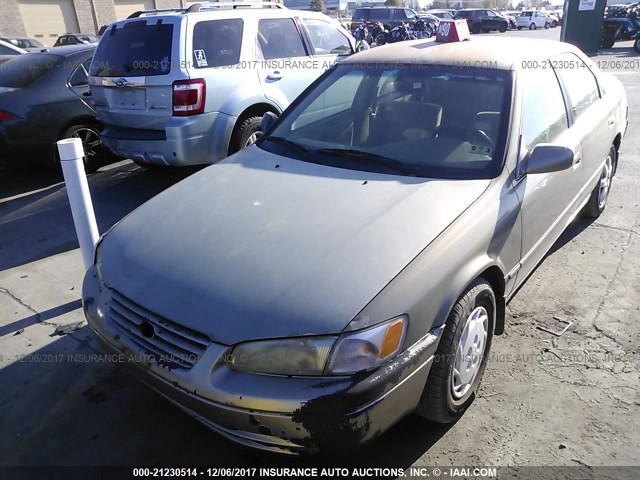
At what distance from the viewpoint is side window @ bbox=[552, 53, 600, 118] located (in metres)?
3.55

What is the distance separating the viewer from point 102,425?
2561mm

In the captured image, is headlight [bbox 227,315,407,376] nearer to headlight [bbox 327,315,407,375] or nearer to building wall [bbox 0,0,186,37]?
headlight [bbox 327,315,407,375]

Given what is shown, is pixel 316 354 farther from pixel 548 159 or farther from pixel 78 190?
pixel 78 190

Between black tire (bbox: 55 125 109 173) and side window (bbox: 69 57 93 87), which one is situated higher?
side window (bbox: 69 57 93 87)

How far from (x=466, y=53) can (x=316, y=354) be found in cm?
222

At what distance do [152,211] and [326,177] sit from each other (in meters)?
0.97

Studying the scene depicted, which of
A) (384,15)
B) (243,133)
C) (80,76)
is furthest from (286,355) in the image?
(384,15)

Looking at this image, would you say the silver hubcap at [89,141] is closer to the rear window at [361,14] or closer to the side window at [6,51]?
the side window at [6,51]

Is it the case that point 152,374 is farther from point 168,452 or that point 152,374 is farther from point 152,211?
point 152,211

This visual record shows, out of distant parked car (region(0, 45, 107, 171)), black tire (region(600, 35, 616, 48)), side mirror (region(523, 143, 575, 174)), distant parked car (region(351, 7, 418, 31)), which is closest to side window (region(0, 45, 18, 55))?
distant parked car (region(0, 45, 107, 171))


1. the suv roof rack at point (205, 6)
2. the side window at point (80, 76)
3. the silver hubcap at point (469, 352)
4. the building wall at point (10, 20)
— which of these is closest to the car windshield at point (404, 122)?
the silver hubcap at point (469, 352)

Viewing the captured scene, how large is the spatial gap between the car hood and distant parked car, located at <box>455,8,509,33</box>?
3972 cm

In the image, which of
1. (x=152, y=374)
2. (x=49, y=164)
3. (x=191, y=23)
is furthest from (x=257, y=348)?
(x=49, y=164)

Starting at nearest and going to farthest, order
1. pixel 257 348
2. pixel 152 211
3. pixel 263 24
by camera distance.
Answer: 1. pixel 257 348
2. pixel 152 211
3. pixel 263 24
